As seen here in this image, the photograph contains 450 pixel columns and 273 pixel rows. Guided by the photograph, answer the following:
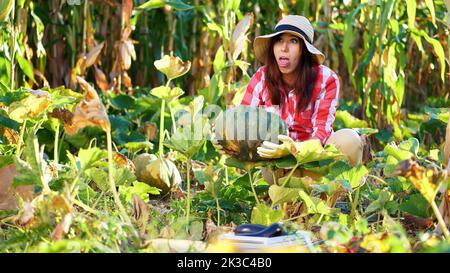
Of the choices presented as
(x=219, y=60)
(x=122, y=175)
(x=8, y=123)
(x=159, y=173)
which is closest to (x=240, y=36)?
(x=219, y=60)

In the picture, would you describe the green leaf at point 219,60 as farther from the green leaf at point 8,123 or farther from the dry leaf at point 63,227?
the dry leaf at point 63,227

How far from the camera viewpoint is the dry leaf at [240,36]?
3.50 m

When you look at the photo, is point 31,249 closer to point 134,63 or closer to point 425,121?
point 425,121

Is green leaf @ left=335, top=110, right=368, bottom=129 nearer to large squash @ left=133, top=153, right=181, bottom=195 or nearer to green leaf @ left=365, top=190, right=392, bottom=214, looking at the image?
large squash @ left=133, top=153, right=181, bottom=195

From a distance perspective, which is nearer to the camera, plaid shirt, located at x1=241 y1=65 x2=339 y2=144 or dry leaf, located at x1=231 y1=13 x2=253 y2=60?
plaid shirt, located at x1=241 y1=65 x2=339 y2=144

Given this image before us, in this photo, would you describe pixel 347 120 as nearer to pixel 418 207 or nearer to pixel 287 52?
pixel 287 52

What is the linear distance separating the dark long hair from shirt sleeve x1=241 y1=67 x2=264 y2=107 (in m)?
0.04

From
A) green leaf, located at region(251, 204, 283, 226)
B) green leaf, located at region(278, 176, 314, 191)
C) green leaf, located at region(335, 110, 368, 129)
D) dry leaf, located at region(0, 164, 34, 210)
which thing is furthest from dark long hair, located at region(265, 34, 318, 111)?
green leaf, located at region(335, 110, 368, 129)

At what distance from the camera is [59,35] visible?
4922 mm

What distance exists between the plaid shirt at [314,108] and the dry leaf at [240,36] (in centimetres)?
65

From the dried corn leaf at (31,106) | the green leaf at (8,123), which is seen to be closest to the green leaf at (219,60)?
the green leaf at (8,123)

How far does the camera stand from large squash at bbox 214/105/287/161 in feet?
8.14

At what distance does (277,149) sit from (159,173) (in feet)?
2.88
